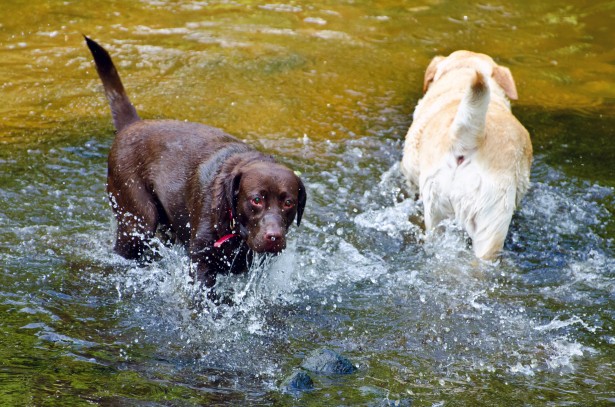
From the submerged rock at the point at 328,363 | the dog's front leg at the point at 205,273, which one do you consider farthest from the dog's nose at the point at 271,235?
the submerged rock at the point at 328,363

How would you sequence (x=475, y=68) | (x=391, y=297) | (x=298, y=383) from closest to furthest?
(x=298, y=383)
(x=391, y=297)
(x=475, y=68)

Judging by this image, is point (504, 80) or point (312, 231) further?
point (504, 80)

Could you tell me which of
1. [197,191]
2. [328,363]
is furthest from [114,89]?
[328,363]

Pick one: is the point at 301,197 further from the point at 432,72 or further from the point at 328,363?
the point at 432,72

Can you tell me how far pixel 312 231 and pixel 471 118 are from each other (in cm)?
157

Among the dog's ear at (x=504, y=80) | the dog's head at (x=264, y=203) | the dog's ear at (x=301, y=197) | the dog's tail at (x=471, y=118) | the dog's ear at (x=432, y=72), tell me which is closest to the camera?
the dog's head at (x=264, y=203)

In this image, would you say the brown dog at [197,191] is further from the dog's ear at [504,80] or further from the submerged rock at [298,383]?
the dog's ear at [504,80]

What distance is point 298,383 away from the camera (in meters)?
3.97

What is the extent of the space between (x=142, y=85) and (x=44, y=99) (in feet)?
3.48

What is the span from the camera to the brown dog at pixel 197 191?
4.36m

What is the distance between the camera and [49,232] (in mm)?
5637

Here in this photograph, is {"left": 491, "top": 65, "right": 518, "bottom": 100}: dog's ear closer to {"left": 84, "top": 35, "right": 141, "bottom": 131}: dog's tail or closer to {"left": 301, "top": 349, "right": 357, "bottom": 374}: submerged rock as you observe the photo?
{"left": 84, "top": 35, "right": 141, "bottom": 131}: dog's tail

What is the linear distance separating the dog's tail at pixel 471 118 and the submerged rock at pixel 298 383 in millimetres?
2232

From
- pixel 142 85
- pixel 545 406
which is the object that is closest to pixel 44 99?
pixel 142 85
